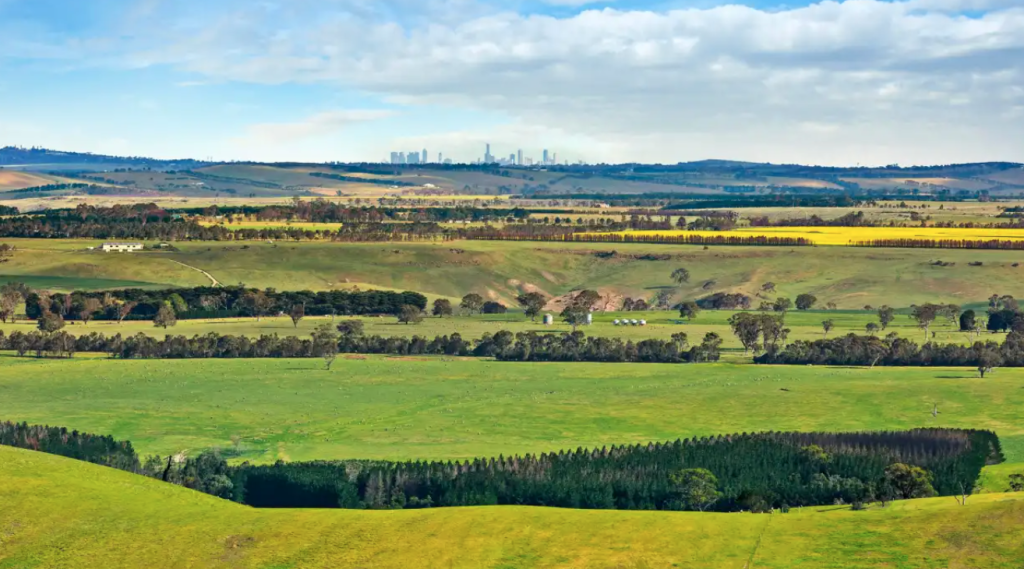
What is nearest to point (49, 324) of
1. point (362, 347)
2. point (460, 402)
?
point (362, 347)

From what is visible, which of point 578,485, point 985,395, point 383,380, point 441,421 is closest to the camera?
point 578,485

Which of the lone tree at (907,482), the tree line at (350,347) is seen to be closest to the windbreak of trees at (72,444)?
the tree line at (350,347)

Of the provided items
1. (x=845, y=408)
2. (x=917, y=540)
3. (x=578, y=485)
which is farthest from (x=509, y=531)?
(x=845, y=408)

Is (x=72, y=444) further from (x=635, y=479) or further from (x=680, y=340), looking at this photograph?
(x=680, y=340)

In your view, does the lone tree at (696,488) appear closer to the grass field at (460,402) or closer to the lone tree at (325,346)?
the grass field at (460,402)

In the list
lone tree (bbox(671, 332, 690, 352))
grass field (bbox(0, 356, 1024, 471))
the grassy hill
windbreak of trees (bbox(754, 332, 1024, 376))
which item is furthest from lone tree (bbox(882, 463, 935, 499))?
lone tree (bbox(671, 332, 690, 352))

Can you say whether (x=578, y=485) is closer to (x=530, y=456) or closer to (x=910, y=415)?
(x=530, y=456)
